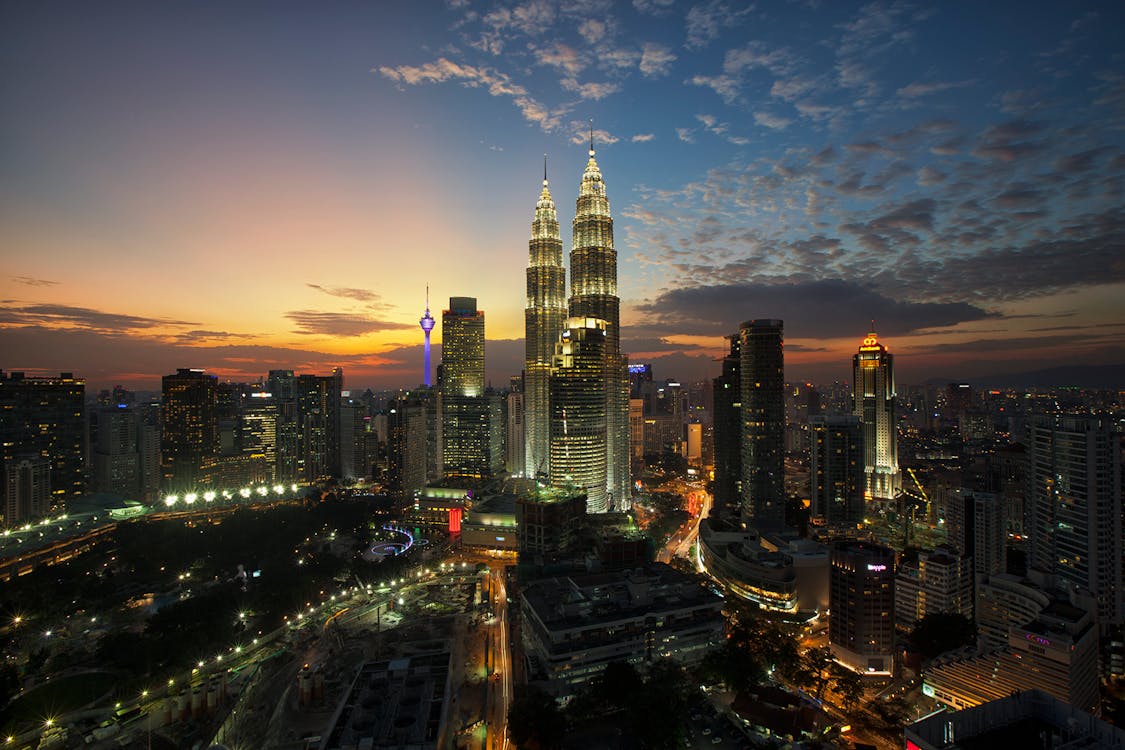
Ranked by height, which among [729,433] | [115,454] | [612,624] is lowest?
[612,624]

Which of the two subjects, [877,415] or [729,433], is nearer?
[729,433]

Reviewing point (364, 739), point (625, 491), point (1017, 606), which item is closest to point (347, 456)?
point (625, 491)

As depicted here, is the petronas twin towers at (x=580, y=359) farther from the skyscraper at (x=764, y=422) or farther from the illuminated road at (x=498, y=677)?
the illuminated road at (x=498, y=677)

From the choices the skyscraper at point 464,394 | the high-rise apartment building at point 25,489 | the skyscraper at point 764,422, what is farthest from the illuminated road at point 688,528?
the high-rise apartment building at point 25,489

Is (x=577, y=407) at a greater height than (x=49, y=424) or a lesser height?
greater

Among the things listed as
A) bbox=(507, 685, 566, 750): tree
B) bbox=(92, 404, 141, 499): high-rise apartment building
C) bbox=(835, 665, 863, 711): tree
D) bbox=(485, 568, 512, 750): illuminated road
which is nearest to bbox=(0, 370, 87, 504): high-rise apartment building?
bbox=(92, 404, 141, 499): high-rise apartment building

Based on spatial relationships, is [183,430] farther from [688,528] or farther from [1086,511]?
[1086,511]

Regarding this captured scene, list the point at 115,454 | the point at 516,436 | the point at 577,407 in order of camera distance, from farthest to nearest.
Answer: the point at 516,436 < the point at 115,454 < the point at 577,407

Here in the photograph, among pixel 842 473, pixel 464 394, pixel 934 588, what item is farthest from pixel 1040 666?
pixel 464 394
